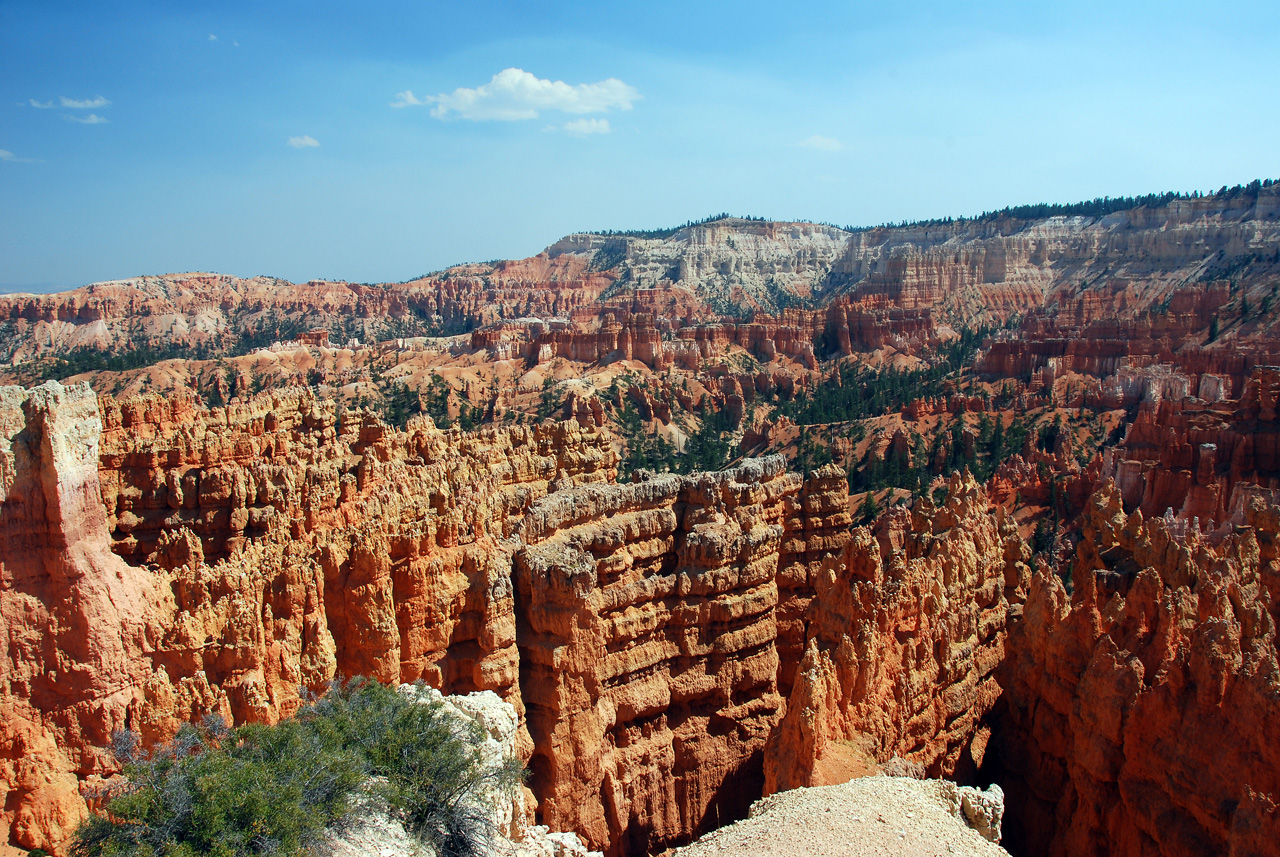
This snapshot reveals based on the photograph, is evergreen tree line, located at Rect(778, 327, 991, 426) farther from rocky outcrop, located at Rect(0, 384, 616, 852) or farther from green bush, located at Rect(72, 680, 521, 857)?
green bush, located at Rect(72, 680, 521, 857)

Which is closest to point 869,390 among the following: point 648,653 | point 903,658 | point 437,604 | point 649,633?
point 649,633

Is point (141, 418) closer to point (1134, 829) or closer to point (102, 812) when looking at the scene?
point (102, 812)

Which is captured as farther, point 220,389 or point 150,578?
point 220,389

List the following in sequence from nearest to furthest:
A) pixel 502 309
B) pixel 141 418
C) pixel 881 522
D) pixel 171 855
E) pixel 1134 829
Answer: pixel 171 855 < pixel 1134 829 < pixel 141 418 < pixel 881 522 < pixel 502 309

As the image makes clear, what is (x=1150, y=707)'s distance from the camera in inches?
560

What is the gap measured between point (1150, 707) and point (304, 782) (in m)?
13.1

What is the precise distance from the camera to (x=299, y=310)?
157625 mm

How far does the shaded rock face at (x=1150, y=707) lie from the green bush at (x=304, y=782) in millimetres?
10056

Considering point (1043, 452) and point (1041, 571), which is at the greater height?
point (1041, 571)

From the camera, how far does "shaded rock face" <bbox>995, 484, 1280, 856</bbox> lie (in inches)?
506

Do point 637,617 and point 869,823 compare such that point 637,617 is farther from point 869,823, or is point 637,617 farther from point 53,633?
point 53,633

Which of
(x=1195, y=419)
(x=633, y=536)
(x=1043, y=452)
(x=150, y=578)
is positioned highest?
(x=150, y=578)

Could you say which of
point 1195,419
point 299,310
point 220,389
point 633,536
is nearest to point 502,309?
point 299,310

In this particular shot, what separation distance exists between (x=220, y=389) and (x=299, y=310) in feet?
267
